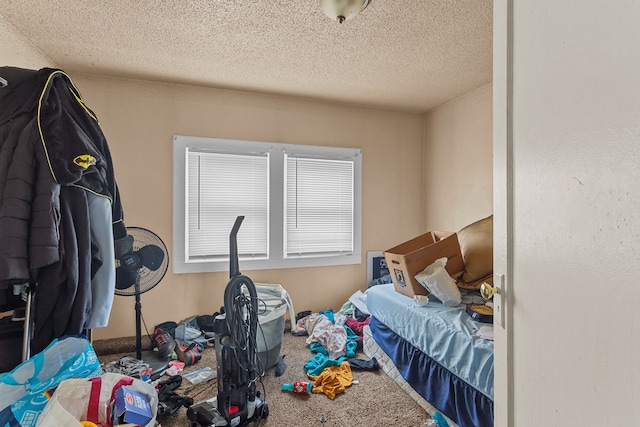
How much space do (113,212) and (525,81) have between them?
1.86 metres

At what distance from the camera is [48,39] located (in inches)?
92.7

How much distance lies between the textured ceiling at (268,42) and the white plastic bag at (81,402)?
79.2 inches

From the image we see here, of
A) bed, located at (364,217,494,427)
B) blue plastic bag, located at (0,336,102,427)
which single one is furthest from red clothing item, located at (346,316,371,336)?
blue plastic bag, located at (0,336,102,427)

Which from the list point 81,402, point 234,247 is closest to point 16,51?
point 234,247

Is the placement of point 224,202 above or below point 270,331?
above

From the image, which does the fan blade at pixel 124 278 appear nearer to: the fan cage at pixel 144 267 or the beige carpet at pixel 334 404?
the fan cage at pixel 144 267

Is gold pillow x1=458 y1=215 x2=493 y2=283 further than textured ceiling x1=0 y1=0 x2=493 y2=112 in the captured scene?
→ Yes

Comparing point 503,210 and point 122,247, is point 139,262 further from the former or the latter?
point 503,210

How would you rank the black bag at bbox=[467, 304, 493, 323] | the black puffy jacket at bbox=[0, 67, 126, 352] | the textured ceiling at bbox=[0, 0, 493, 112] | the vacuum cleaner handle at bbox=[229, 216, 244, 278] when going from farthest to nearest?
the vacuum cleaner handle at bbox=[229, 216, 244, 278]
the textured ceiling at bbox=[0, 0, 493, 112]
the black bag at bbox=[467, 304, 493, 323]
the black puffy jacket at bbox=[0, 67, 126, 352]

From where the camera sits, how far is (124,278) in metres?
2.28

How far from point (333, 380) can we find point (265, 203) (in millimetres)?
1836

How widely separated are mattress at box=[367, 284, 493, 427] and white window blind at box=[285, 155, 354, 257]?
126 centimetres

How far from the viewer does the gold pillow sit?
2361 mm

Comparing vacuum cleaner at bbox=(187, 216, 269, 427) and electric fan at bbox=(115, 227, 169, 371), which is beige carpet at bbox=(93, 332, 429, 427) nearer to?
vacuum cleaner at bbox=(187, 216, 269, 427)
